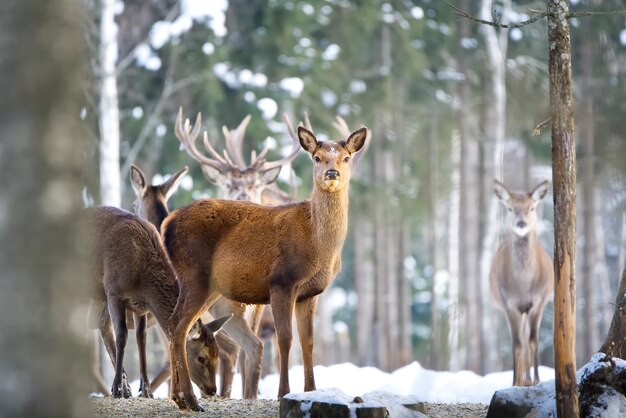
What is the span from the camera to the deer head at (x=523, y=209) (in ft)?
45.6

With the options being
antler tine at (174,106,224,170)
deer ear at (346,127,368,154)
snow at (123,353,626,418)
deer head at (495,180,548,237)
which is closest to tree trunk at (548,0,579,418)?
deer ear at (346,127,368,154)

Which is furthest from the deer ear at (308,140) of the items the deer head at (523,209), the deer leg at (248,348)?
the deer head at (523,209)

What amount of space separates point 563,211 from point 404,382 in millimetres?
6683

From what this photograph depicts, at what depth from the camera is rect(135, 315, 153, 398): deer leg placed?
954 centimetres

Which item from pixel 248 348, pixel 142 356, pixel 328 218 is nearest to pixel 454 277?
pixel 248 348

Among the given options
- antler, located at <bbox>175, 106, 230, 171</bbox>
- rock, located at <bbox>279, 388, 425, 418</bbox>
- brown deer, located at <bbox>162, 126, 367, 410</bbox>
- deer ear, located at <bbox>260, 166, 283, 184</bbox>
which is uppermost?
antler, located at <bbox>175, 106, 230, 171</bbox>

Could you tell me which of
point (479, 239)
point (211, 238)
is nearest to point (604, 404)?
point (211, 238)

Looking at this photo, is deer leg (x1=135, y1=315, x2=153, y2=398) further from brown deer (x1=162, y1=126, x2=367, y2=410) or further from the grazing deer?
brown deer (x1=162, y1=126, x2=367, y2=410)

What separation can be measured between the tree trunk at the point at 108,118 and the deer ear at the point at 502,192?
641 centimetres

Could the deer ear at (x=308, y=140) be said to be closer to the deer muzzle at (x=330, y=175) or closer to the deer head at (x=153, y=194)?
the deer muzzle at (x=330, y=175)

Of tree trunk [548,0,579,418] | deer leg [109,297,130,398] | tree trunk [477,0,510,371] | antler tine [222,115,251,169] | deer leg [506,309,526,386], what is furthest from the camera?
tree trunk [477,0,510,371]

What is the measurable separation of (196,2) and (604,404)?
18.0 metres

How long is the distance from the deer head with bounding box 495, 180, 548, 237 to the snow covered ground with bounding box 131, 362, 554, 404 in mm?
1886

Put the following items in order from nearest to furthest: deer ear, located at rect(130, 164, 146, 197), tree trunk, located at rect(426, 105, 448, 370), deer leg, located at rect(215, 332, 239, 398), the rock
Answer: the rock
deer leg, located at rect(215, 332, 239, 398)
deer ear, located at rect(130, 164, 146, 197)
tree trunk, located at rect(426, 105, 448, 370)
